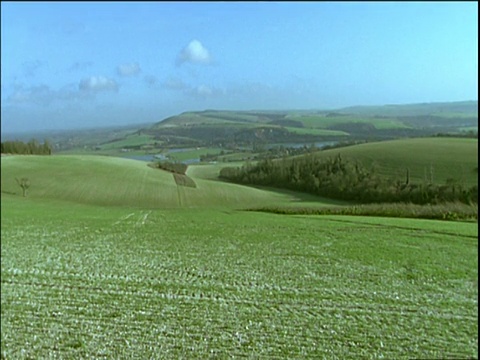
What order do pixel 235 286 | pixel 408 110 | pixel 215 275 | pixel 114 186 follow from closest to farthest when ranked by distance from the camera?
pixel 235 286
pixel 215 275
pixel 114 186
pixel 408 110

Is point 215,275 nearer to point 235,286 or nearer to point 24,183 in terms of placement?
point 235,286

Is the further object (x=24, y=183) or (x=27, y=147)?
(x=27, y=147)

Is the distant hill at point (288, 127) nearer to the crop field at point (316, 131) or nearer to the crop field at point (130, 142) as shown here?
the crop field at point (316, 131)

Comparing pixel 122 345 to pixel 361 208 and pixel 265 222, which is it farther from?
pixel 361 208

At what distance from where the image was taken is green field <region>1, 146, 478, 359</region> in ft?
8.17

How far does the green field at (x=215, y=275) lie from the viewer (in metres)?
2.49

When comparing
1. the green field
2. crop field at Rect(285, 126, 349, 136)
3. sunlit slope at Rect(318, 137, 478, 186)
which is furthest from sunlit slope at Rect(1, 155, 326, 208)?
sunlit slope at Rect(318, 137, 478, 186)

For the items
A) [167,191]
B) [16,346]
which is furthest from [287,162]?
[16,346]

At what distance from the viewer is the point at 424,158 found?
5941mm

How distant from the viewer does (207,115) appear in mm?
5871

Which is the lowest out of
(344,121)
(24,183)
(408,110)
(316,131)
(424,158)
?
(24,183)

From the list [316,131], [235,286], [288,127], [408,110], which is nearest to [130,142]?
[288,127]

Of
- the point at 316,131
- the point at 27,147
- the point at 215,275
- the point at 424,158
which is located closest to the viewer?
the point at 215,275

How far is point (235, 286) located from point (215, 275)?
0.43m
